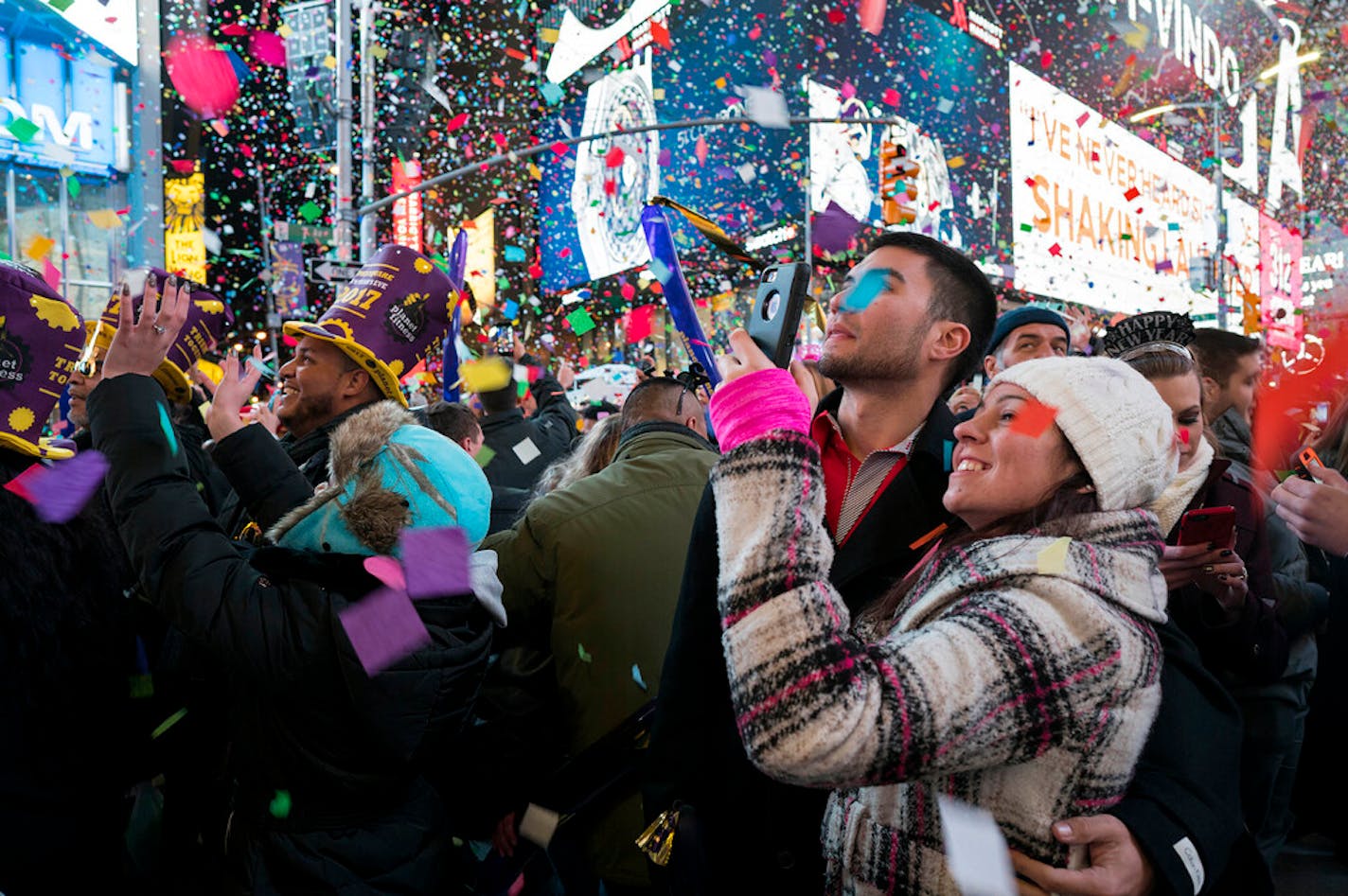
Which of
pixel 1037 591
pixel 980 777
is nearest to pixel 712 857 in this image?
pixel 980 777

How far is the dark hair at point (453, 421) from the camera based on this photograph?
4570mm

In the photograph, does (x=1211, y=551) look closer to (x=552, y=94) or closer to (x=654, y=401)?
(x=654, y=401)

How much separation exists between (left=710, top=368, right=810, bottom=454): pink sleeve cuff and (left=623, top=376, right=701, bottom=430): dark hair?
6.40 feet

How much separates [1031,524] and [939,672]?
1.49 ft

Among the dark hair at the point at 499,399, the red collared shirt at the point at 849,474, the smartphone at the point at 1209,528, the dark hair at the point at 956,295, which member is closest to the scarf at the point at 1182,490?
the smartphone at the point at 1209,528

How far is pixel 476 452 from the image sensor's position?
15.9 ft

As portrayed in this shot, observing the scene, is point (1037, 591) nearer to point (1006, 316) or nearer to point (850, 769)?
point (850, 769)

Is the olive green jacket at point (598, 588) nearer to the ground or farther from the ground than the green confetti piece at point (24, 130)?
nearer to the ground

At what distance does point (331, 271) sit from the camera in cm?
1053

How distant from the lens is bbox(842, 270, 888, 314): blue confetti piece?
254cm

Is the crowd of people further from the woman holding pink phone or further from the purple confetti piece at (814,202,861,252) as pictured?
the purple confetti piece at (814,202,861,252)

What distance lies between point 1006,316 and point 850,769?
3.36 metres

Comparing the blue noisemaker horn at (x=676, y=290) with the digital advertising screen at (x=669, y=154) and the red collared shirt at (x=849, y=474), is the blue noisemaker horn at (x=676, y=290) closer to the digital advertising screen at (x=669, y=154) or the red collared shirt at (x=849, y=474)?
the red collared shirt at (x=849, y=474)

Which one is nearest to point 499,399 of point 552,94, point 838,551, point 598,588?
point 598,588
